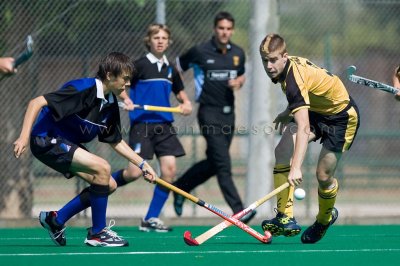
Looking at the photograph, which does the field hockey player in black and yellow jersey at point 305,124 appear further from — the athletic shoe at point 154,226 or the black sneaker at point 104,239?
the athletic shoe at point 154,226

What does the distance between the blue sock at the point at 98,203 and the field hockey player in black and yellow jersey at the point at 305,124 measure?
1.16 meters

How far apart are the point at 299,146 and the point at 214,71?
311 cm

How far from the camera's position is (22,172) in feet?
35.6

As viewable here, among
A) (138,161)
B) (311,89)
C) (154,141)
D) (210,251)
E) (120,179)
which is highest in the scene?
(311,89)

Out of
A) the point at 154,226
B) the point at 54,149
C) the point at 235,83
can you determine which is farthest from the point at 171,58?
the point at 54,149

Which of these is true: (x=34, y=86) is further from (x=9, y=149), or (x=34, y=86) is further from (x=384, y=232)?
(x=384, y=232)

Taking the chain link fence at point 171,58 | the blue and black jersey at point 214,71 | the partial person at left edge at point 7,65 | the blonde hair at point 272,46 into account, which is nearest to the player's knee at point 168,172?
the blue and black jersey at point 214,71

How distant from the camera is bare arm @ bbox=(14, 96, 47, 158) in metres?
6.69

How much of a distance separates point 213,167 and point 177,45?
1862 millimetres

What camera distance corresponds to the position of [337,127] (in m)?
7.64

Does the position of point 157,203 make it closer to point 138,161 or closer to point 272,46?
point 138,161

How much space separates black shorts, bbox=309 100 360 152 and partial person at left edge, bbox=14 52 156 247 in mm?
1308

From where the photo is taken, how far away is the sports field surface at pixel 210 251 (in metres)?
6.40

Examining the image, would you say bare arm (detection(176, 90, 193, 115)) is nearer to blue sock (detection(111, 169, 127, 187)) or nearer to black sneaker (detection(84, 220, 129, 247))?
blue sock (detection(111, 169, 127, 187))
